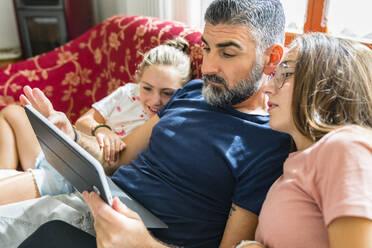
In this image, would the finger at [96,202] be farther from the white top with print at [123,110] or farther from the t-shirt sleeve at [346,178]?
the white top with print at [123,110]

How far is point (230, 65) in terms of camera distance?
1000 mm

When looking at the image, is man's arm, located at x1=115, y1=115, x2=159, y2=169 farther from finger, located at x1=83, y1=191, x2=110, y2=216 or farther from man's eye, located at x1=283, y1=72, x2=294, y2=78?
man's eye, located at x1=283, y1=72, x2=294, y2=78

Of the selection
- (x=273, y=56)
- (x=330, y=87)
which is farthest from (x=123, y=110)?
(x=330, y=87)

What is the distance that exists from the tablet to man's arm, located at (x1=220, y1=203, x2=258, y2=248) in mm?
181

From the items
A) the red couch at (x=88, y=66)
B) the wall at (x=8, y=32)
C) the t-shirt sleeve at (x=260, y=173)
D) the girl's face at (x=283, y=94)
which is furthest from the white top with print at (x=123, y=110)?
the wall at (x=8, y=32)

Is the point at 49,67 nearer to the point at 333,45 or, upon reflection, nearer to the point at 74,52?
the point at 74,52

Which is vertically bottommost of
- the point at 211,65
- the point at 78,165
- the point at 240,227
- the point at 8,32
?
the point at 240,227

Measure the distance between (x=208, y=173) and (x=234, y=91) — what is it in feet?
0.86

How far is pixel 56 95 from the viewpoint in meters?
1.94

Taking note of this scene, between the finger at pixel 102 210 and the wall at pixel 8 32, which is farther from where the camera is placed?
the wall at pixel 8 32

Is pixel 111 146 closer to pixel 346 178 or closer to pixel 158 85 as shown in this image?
pixel 158 85

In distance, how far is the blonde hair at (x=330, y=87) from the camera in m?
0.67

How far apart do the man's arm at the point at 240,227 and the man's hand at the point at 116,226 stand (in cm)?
22

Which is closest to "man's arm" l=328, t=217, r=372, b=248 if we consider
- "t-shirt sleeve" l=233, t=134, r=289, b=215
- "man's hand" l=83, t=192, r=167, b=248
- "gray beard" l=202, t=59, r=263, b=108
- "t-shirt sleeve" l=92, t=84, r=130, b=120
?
"t-shirt sleeve" l=233, t=134, r=289, b=215
